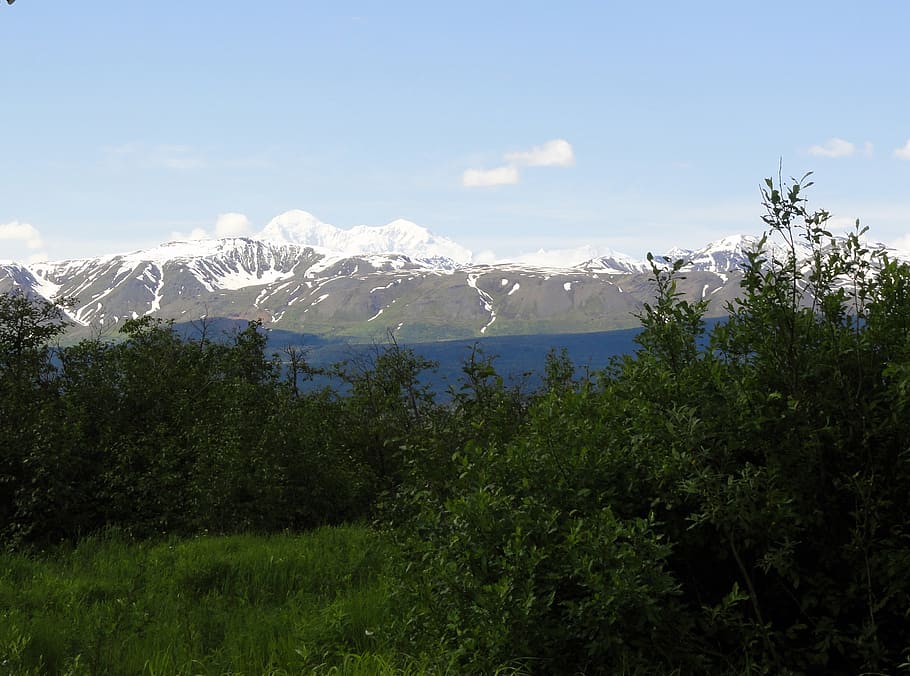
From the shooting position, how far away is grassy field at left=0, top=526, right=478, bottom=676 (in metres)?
6.48

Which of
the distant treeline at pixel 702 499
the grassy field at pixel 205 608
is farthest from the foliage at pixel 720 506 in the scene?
the grassy field at pixel 205 608

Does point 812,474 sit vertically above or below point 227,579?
above

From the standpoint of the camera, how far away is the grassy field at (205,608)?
648 cm

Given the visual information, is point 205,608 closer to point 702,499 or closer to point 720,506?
point 702,499

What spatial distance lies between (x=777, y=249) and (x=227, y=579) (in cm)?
809

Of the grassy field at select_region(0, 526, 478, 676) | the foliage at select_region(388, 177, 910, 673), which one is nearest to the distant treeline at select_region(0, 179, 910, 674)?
the foliage at select_region(388, 177, 910, 673)

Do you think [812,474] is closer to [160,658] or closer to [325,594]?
[160,658]

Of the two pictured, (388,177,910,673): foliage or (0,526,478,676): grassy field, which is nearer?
(388,177,910,673): foliage

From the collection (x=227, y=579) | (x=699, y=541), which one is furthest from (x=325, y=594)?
(x=699, y=541)

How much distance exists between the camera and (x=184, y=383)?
63.6 ft

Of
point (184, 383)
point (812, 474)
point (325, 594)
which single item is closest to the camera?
point (812, 474)

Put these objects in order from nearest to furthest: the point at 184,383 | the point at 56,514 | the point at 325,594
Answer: the point at 325,594 → the point at 56,514 → the point at 184,383

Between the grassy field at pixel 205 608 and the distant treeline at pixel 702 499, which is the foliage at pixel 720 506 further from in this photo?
the grassy field at pixel 205 608

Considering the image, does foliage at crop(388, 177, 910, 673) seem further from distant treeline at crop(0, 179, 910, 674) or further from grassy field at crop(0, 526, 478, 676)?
grassy field at crop(0, 526, 478, 676)
